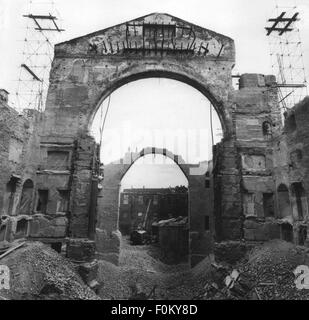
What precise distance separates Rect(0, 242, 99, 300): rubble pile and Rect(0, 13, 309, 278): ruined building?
0.80m

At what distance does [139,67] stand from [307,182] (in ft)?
24.1

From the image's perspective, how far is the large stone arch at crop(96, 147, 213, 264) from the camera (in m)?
15.5

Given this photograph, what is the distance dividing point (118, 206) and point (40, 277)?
31.2ft

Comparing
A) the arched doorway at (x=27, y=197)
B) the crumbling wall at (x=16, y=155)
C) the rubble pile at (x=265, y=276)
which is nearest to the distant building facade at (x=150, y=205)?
the rubble pile at (x=265, y=276)

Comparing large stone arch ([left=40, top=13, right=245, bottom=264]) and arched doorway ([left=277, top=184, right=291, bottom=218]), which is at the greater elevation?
large stone arch ([left=40, top=13, right=245, bottom=264])

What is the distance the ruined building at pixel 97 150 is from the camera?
28.0 feet

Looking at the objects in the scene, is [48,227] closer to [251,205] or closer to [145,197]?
[251,205]

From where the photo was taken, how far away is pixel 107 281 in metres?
11.1

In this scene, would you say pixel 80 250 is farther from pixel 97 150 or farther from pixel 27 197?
pixel 97 150

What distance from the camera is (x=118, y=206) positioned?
16.6 meters

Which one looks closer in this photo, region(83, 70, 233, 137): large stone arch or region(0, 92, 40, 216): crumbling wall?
region(0, 92, 40, 216): crumbling wall

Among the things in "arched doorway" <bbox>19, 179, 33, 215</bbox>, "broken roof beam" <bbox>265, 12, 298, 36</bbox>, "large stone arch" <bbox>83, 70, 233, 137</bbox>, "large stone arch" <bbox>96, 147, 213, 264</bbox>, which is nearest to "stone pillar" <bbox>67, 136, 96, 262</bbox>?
"large stone arch" <bbox>83, 70, 233, 137</bbox>

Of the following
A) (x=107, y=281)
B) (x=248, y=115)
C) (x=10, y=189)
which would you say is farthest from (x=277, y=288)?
(x=10, y=189)

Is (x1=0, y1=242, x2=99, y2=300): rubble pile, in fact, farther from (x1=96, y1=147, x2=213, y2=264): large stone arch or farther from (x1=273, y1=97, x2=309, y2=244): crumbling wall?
(x1=96, y1=147, x2=213, y2=264): large stone arch
